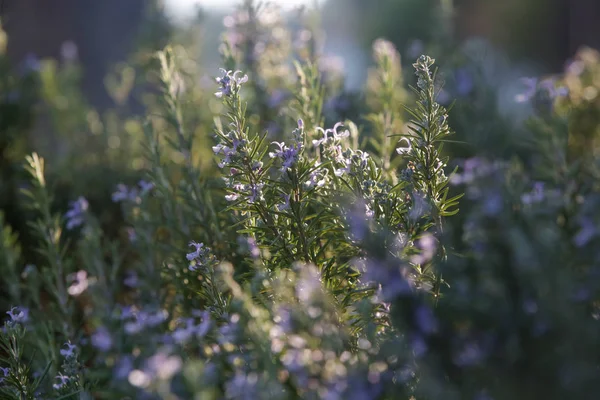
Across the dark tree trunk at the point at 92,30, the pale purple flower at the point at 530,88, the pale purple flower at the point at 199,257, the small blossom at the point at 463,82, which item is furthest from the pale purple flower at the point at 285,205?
the dark tree trunk at the point at 92,30

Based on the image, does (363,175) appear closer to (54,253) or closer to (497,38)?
(54,253)

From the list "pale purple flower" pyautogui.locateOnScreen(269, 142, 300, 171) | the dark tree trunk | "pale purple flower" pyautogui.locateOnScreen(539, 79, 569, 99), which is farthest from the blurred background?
"pale purple flower" pyautogui.locateOnScreen(269, 142, 300, 171)

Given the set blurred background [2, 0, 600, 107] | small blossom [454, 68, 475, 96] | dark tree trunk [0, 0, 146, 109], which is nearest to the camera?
small blossom [454, 68, 475, 96]

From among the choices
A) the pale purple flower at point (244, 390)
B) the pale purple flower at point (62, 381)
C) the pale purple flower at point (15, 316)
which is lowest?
the pale purple flower at point (62, 381)

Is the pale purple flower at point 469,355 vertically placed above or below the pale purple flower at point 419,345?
above

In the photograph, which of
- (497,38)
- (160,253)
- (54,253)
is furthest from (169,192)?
(497,38)

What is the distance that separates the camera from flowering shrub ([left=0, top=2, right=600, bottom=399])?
909 mm

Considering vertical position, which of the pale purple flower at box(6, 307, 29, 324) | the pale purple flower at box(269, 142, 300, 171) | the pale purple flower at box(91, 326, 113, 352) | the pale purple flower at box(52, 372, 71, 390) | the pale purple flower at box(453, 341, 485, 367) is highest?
the pale purple flower at box(269, 142, 300, 171)

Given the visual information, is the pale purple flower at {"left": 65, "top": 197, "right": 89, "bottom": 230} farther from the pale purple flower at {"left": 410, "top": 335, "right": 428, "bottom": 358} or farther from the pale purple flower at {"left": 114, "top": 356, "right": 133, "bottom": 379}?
the pale purple flower at {"left": 410, "top": 335, "right": 428, "bottom": 358}

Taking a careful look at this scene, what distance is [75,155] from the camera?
3662mm

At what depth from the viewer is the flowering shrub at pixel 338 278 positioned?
91cm

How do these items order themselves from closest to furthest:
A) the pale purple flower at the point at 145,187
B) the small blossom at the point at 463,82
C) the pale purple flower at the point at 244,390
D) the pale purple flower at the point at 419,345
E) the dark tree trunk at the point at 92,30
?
the pale purple flower at the point at 244,390, the pale purple flower at the point at 419,345, the pale purple flower at the point at 145,187, the small blossom at the point at 463,82, the dark tree trunk at the point at 92,30

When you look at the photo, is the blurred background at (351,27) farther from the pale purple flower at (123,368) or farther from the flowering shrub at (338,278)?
the pale purple flower at (123,368)

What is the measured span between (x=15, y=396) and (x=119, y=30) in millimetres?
7042
